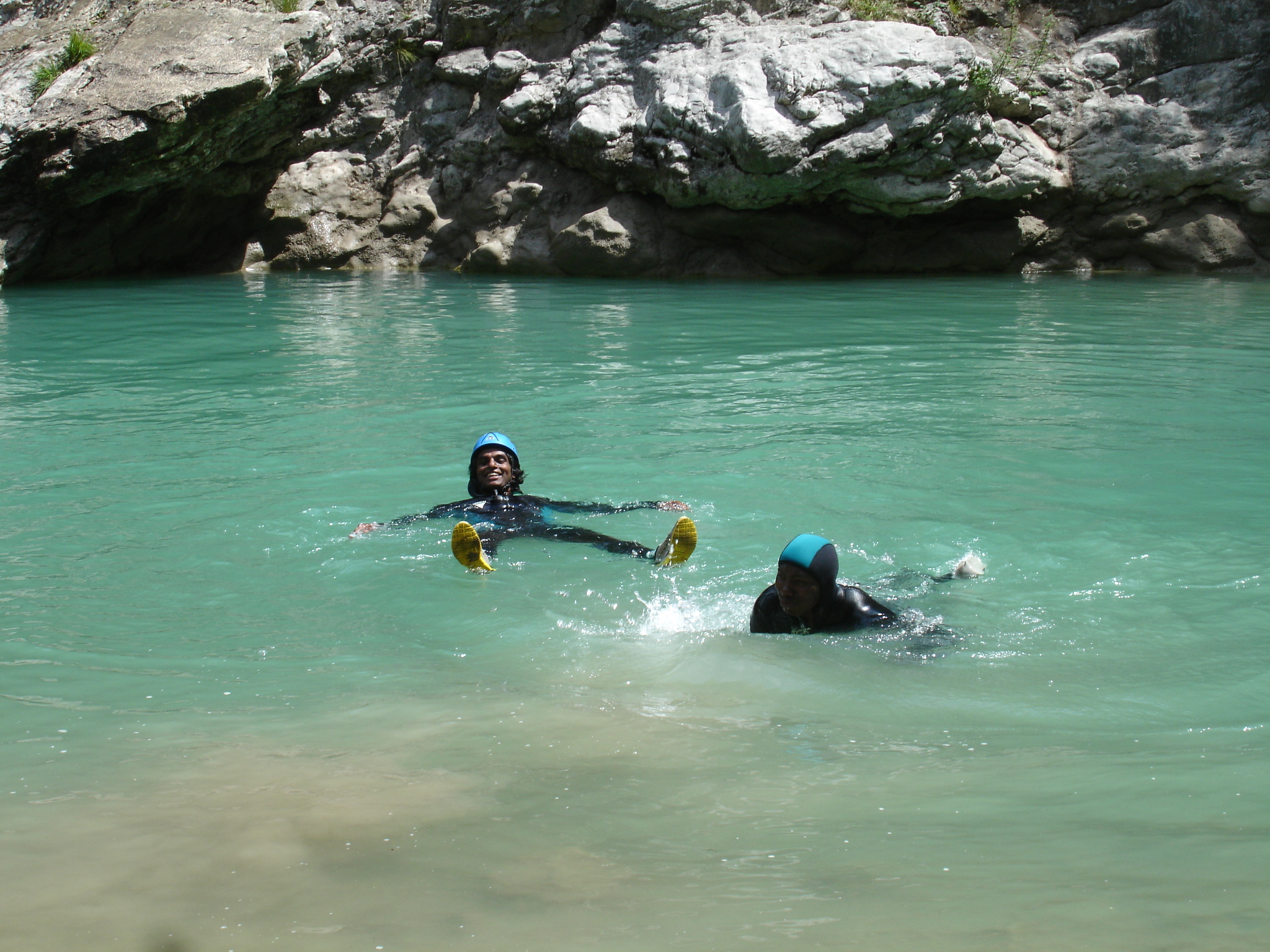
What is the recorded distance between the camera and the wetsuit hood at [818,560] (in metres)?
4.41

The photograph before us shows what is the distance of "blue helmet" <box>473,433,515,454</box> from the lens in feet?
20.9

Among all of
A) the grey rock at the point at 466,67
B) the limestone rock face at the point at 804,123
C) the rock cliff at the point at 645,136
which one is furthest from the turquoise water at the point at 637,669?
the grey rock at the point at 466,67

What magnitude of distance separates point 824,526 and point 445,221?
1749 centimetres

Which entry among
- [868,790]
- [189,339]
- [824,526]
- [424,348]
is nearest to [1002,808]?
[868,790]

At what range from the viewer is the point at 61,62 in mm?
17844

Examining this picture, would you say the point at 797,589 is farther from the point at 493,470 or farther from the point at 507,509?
the point at 493,470

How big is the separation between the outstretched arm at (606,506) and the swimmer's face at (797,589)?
5.11 feet

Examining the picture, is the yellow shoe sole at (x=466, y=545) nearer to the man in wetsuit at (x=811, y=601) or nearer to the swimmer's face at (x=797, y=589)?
the man in wetsuit at (x=811, y=601)

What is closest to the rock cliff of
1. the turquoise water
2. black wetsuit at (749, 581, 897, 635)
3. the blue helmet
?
the turquoise water

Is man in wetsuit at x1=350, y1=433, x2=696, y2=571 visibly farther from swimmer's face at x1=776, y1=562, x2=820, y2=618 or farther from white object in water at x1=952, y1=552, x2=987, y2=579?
white object in water at x1=952, y1=552, x2=987, y2=579

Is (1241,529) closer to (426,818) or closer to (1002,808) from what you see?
(1002,808)

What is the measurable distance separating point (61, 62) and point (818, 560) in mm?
18422

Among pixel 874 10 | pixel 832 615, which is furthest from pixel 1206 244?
pixel 832 615

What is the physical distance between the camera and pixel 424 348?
11.4 m
